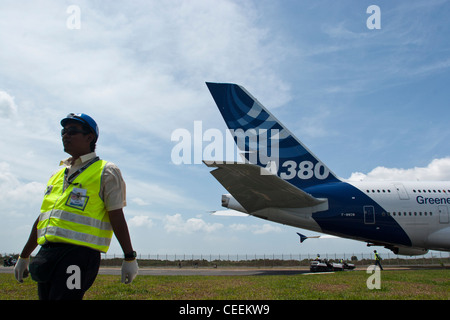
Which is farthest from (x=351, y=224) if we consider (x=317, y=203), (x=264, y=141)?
(x=264, y=141)

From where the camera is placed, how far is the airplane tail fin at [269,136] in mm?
17203

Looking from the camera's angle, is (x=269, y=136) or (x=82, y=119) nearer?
(x=82, y=119)

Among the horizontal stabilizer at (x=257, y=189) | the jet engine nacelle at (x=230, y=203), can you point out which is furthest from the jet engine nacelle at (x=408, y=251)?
the jet engine nacelle at (x=230, y=203)

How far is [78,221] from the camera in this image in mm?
3088

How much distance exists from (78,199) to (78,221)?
203 millimetres

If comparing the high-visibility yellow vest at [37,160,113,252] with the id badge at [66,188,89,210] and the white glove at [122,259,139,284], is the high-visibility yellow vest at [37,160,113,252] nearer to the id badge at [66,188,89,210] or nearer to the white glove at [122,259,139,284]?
the id badge at [66,188,89,210]

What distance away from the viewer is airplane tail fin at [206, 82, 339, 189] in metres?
17.2

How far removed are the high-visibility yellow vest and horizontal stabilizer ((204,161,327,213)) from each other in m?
7.90

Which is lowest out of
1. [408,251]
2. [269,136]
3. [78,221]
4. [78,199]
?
[408,251]

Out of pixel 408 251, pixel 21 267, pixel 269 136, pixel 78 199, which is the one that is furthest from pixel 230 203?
Result: pixel 78 199

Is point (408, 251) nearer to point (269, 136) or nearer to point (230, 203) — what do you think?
point (269, 136)
